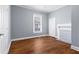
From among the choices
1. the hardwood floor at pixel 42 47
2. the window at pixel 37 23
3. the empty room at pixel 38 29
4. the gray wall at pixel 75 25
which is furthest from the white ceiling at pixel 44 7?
the hardwood floor at pixel 42 47

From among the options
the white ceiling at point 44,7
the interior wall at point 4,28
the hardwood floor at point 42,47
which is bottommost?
the hardwood floor at point 42,47

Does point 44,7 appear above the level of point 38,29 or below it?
above

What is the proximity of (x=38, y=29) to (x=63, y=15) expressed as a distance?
1.60 feet

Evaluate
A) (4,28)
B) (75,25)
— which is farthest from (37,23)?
(75,25)

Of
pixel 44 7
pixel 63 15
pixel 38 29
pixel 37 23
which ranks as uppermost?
pixel 44 7

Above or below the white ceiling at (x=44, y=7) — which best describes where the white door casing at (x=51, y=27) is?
below

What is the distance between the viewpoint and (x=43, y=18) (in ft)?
5.07

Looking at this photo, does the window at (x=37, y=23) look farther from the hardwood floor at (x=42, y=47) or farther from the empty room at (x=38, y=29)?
the hardwood floor at (x=42, y=47)

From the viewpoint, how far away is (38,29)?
61.6 inches

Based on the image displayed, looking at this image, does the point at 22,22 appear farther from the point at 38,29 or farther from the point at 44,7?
the point at 44,7

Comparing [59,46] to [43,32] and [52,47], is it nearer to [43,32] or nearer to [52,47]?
[52,47]

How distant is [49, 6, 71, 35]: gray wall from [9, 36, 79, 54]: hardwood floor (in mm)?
345

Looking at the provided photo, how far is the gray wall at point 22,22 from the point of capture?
1449 millimetres
